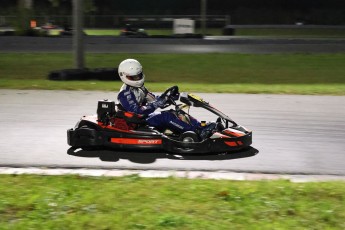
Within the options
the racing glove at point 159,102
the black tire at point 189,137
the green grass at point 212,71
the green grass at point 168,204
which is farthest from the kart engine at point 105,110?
the green grass at point 212,71

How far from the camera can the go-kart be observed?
749 cm

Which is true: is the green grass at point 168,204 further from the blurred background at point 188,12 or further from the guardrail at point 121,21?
the guardrail at point 121,21

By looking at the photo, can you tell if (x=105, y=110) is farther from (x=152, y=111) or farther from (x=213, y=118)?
(x=213, y=118)

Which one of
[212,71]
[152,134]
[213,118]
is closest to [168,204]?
[152,134]

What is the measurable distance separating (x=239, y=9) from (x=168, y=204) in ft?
175

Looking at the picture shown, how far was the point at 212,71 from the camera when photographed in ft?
63.6

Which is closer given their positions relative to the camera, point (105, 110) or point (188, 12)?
point (105, 110)

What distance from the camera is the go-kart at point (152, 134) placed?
749 cm

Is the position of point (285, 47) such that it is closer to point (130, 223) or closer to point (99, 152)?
point (99, 152)

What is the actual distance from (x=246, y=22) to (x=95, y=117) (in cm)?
4889

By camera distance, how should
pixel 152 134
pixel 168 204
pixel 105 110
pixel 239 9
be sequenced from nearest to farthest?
pixel 168 204
pixel 152 134
pixel 105 110
pixel 239 9

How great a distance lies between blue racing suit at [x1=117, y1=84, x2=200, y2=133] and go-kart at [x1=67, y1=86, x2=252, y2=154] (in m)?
0.07

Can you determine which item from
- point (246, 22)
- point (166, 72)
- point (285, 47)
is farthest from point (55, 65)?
point (246, 22)

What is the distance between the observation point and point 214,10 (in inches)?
2343
